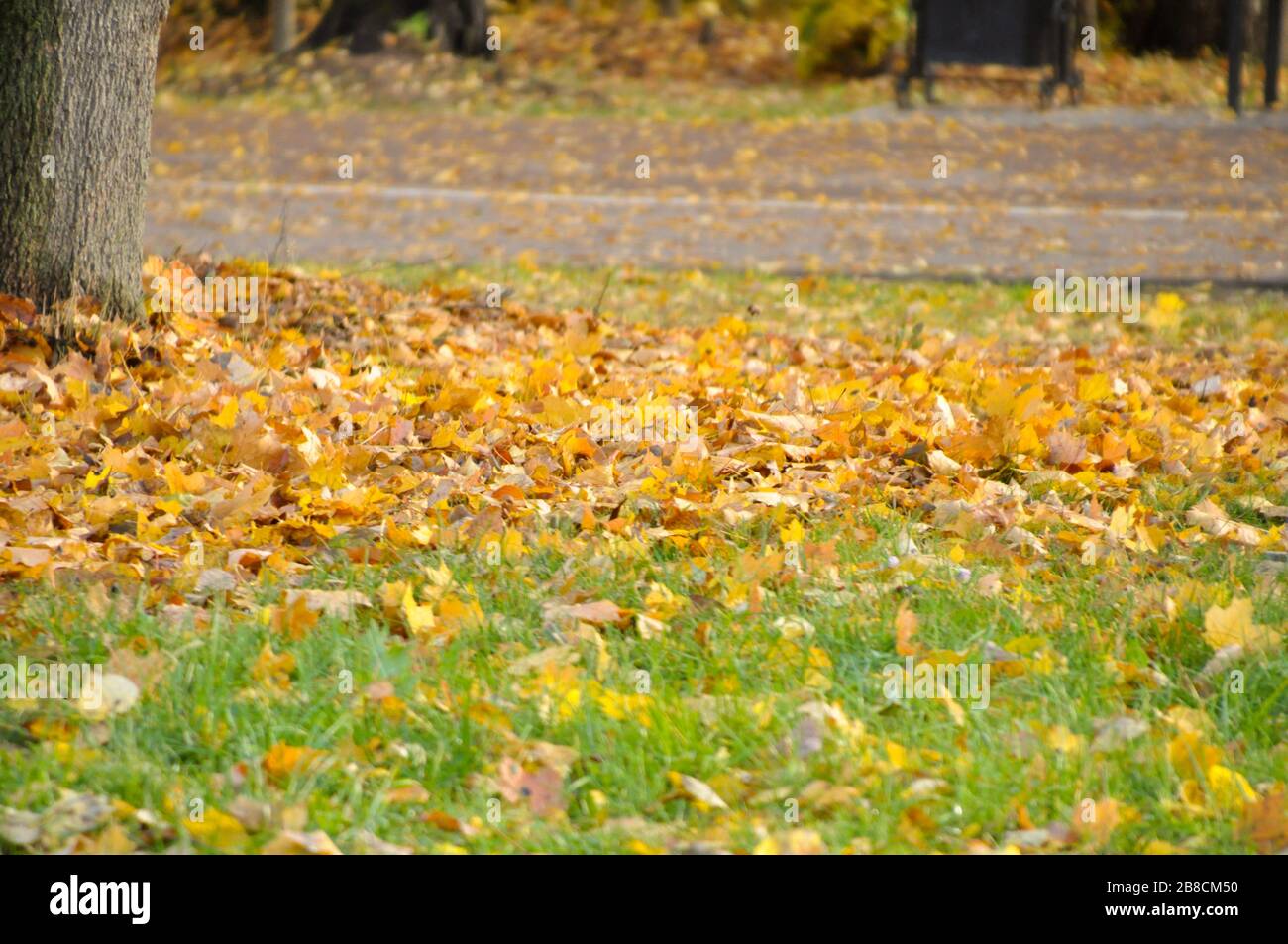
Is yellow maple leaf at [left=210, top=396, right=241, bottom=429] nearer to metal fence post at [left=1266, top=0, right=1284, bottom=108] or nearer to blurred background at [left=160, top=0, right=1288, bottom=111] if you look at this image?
blurred background at [left=160, top=0, right=1288, bottom=111]

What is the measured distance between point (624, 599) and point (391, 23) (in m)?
20.2

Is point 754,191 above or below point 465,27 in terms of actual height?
below

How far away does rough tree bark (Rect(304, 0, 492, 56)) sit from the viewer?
21781mm

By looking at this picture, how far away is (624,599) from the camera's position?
3.80 meters

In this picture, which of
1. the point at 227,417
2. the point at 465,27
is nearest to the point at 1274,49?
the point at 465,27

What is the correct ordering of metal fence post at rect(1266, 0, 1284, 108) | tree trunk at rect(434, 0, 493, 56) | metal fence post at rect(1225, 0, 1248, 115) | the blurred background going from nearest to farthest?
metal fence post at rect(1225, 0, 1248, 115), metal fence post at rect(1266, 0, 1284, 108), the blurred background, tree trunk at rect(434, 0, 493, 56)

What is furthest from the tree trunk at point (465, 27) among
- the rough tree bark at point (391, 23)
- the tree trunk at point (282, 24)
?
the tree trunk at point (282, 24)

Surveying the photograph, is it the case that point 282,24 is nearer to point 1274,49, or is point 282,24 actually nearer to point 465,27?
point 465,27

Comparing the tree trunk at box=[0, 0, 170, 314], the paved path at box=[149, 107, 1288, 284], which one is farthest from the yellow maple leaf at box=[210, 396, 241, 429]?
the paved path at box=[149, 107, 1288, 284]

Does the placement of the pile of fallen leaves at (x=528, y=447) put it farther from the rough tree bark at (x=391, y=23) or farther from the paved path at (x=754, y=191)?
the rough tree bark at (x=391, y=23)

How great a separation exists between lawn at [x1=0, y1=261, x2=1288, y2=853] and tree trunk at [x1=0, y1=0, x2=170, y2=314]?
0.21 m

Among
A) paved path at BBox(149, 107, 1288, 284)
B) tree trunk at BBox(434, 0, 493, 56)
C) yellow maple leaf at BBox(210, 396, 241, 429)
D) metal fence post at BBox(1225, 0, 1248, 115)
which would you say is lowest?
yellow maple leaf at BBox(210, 396, 241, 429)

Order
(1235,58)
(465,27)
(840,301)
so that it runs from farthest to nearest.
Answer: (465,27)
(1235,58)
(840,301)

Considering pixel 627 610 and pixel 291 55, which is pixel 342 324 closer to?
pixel 627 610
